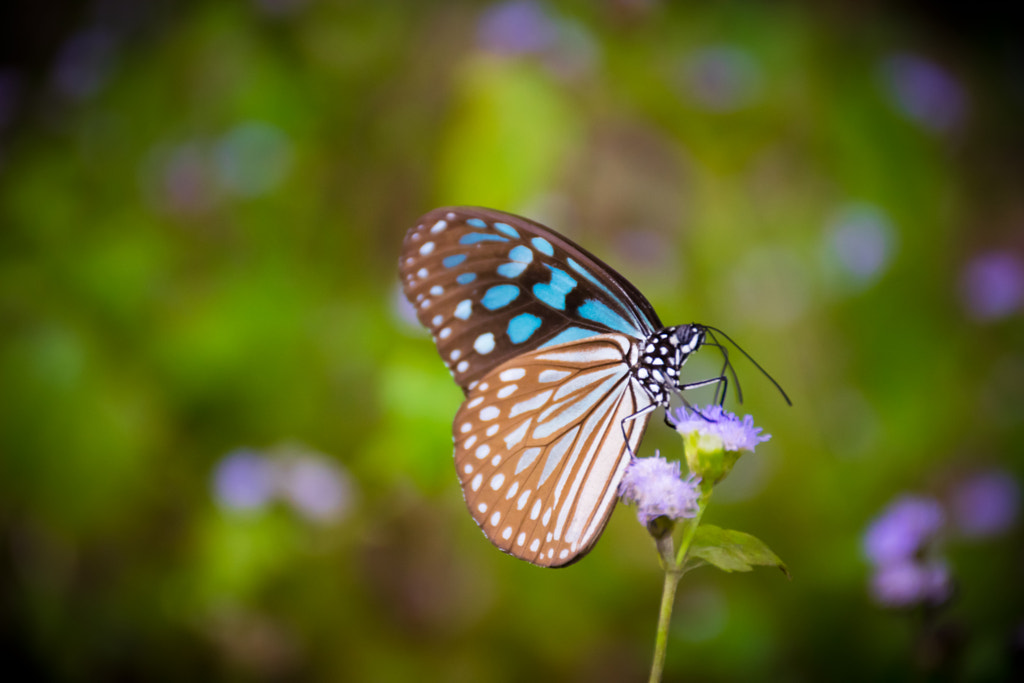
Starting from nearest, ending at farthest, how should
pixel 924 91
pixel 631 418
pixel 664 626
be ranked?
1. pixel 664 626
2. pixel 631 418
3. pixel 924 91

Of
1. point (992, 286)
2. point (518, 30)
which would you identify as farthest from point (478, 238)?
point (992, 286)

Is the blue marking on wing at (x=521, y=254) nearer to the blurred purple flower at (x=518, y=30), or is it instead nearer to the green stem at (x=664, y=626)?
the green stem at (x=664, y=626)

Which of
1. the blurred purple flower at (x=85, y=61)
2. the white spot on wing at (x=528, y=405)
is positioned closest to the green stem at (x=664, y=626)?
the white spot on wing at (x=528, y=405)

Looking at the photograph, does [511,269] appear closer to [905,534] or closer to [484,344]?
[484,344]

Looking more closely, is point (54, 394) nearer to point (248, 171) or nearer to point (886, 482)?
point (248, 171)

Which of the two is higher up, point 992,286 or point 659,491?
point 992,286

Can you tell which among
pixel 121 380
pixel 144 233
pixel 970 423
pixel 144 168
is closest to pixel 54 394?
pixel 121 380
